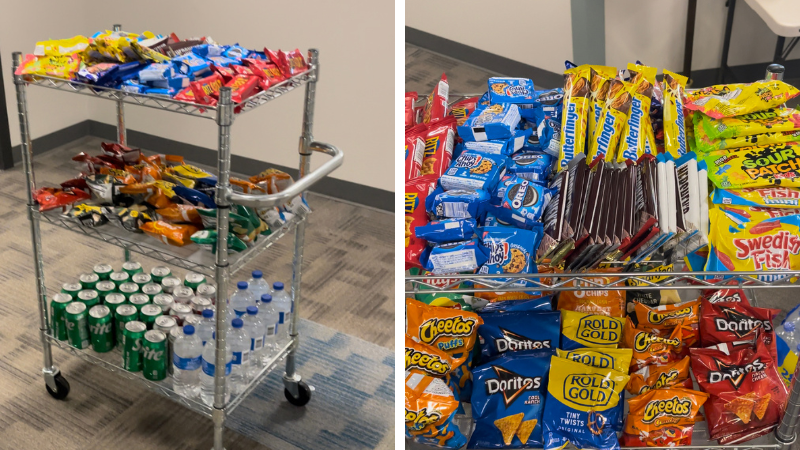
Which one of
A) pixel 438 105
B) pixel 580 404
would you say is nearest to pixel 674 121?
pixel 438 105

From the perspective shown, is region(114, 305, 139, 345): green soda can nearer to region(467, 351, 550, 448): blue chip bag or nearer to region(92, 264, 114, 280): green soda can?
region(92, 264, 114, 280): green soda can

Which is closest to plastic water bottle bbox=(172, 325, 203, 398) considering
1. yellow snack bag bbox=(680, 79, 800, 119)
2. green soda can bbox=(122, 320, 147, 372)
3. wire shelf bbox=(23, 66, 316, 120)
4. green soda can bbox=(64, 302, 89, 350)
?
green soda can bbox=(122, 320, 147, 372)

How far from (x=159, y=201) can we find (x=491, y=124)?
2.79ft

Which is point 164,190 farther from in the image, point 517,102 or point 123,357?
point 517,102

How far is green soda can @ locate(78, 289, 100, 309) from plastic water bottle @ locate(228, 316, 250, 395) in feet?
1.54

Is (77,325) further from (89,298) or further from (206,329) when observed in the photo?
(206,329)

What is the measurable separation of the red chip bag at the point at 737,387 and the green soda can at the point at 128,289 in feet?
5.00

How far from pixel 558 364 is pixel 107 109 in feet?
10.3

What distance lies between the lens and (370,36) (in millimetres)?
3002

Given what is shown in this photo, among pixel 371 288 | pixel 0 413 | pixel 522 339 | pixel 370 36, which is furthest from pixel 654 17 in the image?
pixel 0 413

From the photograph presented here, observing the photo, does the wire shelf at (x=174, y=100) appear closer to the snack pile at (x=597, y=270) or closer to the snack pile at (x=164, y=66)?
the snack pile at (x=164, y=66)

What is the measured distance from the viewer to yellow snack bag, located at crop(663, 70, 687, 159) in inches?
59.8

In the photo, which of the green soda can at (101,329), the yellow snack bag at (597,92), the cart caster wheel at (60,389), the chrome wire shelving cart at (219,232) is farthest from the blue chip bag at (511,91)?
the cart caster wheel at (60,389)

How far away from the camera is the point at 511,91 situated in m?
1.78
